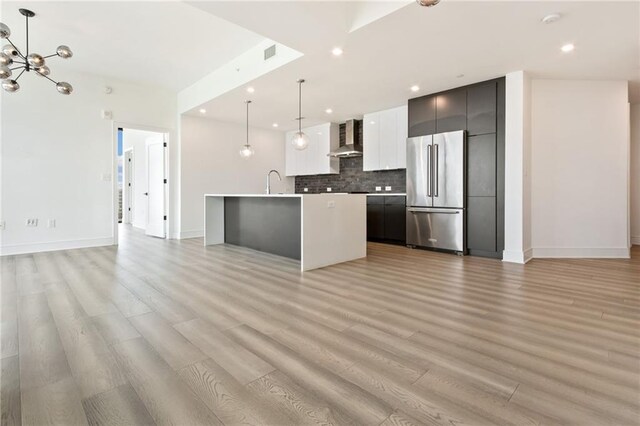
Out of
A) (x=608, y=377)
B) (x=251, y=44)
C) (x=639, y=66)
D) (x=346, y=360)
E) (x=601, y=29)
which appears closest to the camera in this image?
(x=608, y=377)

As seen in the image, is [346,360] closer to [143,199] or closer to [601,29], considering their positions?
[601,29]

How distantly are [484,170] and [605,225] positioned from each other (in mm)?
1984

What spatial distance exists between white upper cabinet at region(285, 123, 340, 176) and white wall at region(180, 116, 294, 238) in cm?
69

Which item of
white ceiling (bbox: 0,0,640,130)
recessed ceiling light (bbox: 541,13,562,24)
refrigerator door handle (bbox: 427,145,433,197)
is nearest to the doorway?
white ceiling (bbox: 0,0,640,130)

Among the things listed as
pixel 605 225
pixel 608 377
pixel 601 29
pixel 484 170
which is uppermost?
pixel 601 29

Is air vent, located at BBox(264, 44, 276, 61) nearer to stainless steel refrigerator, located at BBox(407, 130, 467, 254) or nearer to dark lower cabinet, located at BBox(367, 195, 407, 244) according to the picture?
stainless steel refrigerator, located at BBox(407, 130, 467, 254)

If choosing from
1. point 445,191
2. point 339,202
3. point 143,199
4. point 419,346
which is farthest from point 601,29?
point 143,199

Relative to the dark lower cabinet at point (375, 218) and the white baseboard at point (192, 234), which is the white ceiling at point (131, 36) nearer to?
the white baseboard at point (192, 234)

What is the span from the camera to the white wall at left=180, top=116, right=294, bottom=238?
6719 mm

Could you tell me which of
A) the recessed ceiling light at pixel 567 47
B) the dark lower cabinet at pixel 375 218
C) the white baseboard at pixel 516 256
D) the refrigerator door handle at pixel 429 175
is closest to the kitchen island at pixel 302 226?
the refrigerator door handle at pixel 429 175

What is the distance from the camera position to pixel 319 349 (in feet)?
6.03

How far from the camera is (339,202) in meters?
4.21

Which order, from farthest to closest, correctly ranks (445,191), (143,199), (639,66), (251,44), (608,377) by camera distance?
(143,199) < (445,191) < (251,44) < (639,66) < (608,377)

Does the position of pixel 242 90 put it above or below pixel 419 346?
above
